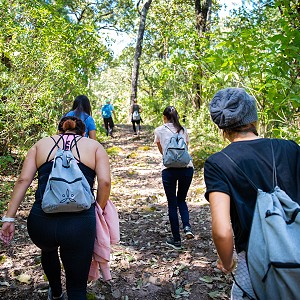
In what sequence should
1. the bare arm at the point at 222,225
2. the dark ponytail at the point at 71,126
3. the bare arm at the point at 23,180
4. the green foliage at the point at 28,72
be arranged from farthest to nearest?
1. the green foliage at the point at 28,72
2. the dark ponytail at the point at 71,126
3. the bare arm at the point at 23,180
4. the bare arm at the point at 222,225

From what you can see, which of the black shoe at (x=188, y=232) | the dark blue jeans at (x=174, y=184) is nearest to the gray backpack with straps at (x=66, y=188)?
the dark blue jeans at (x=174, y=184)

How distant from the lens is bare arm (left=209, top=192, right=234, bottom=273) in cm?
169

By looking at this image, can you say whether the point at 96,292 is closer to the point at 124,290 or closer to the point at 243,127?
the point at 124,290

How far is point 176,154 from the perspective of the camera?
4562mm

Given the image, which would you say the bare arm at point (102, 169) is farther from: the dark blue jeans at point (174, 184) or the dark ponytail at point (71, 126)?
the dark blue jeans at point (174, 184)

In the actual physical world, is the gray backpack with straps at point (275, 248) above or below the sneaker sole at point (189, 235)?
above

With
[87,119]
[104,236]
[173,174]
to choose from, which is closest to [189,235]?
[173,174]

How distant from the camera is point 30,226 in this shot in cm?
263

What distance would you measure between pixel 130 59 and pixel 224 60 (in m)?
25.6

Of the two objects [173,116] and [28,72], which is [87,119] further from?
[28,72]

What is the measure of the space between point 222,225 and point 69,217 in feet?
4.10

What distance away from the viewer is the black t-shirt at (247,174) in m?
1.76

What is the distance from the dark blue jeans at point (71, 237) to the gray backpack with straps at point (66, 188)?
0.10 m

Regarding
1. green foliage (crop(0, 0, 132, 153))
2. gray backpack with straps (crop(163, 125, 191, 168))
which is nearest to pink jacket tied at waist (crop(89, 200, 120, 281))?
gray backpack with straps (crop(163, 125, 191, 168))
